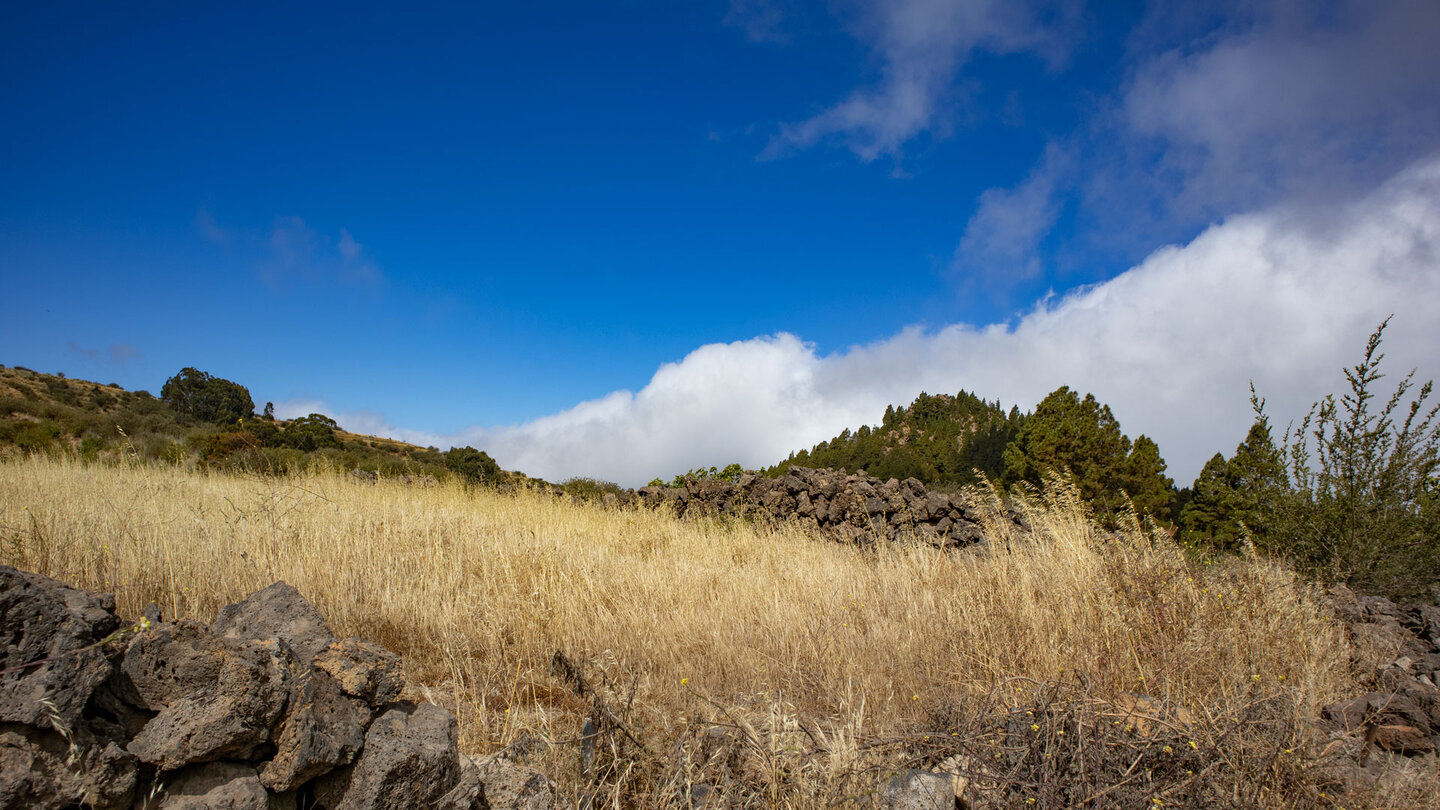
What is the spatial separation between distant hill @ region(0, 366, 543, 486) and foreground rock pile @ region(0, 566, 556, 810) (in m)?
9.37

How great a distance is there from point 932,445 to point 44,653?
6719 cm

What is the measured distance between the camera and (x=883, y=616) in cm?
579

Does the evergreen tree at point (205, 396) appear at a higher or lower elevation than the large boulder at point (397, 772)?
higher

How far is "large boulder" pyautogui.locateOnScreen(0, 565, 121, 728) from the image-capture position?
2012 millimetres

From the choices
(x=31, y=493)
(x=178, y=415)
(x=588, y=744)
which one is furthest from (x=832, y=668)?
(x=178, y=415)

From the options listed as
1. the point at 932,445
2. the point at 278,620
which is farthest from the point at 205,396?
the point at 932,445

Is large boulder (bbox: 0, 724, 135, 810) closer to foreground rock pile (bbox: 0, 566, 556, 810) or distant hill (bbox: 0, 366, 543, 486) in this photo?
foreground rock pile (bbox: 0, 566, 556, 810)

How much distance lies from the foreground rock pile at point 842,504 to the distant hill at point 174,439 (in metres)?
4.50

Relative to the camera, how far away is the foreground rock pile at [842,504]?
11.5m

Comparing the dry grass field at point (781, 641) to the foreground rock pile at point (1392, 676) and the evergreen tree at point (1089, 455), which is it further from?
the evergreen tree at point (1089, 455)

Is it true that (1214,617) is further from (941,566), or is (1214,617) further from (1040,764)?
(1040,764)

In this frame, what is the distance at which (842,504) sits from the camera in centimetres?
1227

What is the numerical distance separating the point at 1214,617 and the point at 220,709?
6660 millimetres

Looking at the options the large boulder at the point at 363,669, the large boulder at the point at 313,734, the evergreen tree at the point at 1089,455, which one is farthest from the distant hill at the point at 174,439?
the evergreen tree at the point at 1089,455
